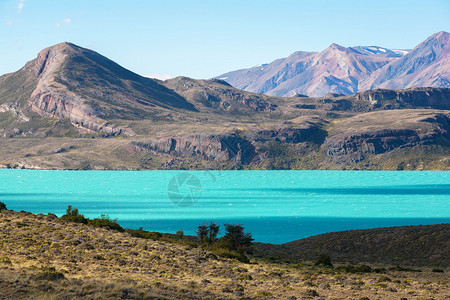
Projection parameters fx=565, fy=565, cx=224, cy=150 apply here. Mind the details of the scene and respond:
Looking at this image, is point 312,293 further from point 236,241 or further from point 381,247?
point 381,247

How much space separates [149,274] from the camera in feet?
110

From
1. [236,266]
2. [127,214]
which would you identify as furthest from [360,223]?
[236,266]

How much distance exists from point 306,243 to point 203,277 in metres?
38.4

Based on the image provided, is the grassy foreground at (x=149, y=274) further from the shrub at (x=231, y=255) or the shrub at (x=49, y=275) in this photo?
the shrub at (x=231, y=255)

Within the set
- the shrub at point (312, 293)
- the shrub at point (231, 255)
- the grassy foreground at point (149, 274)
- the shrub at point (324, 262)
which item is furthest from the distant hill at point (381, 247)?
the shrub at point (312, 293)

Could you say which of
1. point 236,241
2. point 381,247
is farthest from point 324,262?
point 381,247

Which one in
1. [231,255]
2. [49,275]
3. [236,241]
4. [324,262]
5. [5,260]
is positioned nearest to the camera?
[49,275]

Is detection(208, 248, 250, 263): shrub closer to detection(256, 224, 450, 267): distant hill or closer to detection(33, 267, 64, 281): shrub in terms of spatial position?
detection(256, 224, 450, 267): distant hill

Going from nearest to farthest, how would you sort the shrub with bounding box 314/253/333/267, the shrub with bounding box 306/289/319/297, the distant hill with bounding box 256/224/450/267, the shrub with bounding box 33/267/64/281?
the shrub with bounding box 33/267/64/281 → the shrub with bounding box 306/289/319/297 → the shrub with bounding box 314/253/333/267 → the distant hill with bounding box 256/224/450/267

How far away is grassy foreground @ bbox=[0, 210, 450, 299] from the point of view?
89.2 ft

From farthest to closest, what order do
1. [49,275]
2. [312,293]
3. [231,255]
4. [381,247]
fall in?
[381,247], [231,255], [312,293], [49,275]

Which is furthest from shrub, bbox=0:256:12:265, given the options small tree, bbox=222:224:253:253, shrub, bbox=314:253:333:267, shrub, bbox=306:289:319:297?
shrub, bbox=314:253:333:267

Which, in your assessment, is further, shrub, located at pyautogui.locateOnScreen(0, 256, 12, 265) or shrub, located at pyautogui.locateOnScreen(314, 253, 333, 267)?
shrub, located at pyautogui.locateOnScreen(314, 253, 333, 267)

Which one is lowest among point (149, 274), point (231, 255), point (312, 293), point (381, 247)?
point (381, 247)
